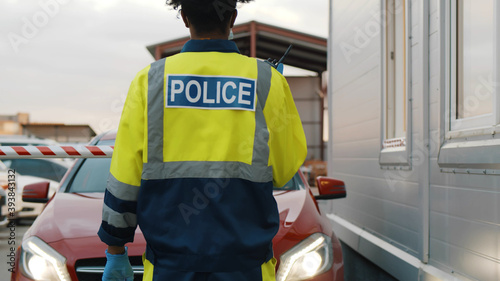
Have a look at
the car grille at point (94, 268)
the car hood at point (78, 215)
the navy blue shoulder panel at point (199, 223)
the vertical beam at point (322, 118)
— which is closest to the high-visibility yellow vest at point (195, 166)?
the navy blue shoulder panel at point (199, 223)

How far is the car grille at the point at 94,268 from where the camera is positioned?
2977 mm

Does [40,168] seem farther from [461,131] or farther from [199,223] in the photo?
[199,223]

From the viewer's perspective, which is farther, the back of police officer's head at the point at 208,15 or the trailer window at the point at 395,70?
the trailer window at the point at 395,70

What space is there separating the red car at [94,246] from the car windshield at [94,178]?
360 millimetres

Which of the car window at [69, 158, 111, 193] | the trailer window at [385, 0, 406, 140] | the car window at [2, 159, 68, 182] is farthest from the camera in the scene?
the car window at [2, 159, 68, 182]

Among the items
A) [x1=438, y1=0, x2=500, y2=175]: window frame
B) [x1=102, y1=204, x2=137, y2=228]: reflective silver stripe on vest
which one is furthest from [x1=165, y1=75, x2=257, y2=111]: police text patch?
[x1=438, y1=0, x2=500, y2=175]: window frame

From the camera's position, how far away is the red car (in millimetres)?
3000

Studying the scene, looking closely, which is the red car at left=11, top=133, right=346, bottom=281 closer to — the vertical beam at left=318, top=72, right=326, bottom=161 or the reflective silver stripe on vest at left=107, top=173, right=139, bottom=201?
the reflective silver stripe on vest at left=107, top=173, right=139, bottom=201

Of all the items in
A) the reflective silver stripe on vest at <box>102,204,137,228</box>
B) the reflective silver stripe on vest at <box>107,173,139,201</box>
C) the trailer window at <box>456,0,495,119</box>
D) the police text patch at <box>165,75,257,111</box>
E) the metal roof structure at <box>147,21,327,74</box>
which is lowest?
the reflective silver stripe on vest at <box>102,204,137,228</box>

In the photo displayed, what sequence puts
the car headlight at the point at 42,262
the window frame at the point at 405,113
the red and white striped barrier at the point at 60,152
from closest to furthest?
the car headlight at the point at 42,262
the red and white striped barrier at the point at 60,152
the window frame at the point at 405,113

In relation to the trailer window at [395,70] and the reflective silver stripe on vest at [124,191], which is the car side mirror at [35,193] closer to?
the reflective silver stripe on vest at [124,191]

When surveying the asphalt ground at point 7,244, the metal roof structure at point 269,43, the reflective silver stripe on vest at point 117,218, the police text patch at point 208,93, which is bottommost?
the asphalt ground at point 7,244

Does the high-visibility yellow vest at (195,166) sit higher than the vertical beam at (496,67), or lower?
lower

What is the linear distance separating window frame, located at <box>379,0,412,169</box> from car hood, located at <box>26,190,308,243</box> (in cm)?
163
